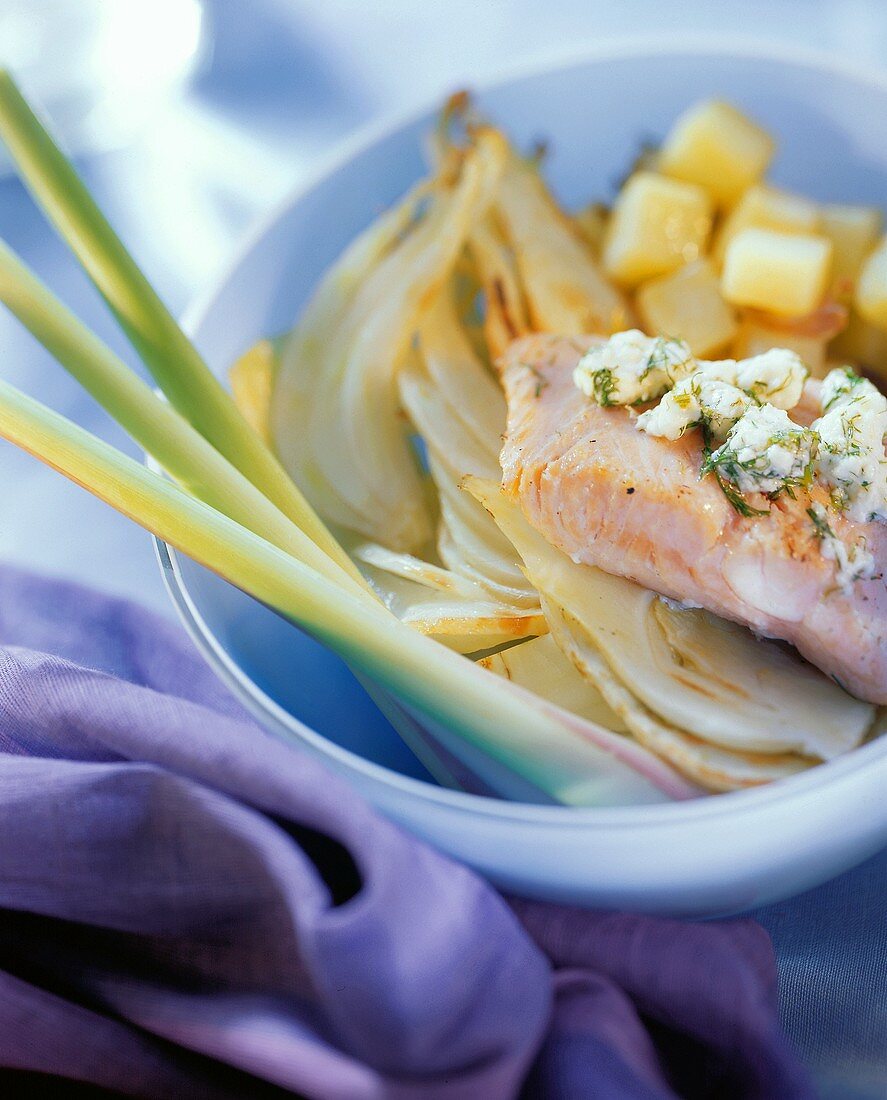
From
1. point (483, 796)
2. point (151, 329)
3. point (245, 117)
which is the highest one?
point (245, 117)

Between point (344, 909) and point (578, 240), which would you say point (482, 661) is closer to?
point (344, 909)

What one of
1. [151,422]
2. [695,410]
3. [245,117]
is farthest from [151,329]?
[245,117]

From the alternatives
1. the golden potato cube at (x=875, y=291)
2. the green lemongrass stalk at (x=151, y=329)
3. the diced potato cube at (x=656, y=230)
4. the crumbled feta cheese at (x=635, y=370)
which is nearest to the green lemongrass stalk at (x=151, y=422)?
the green lemongrass stalk at (x=151, y=329)

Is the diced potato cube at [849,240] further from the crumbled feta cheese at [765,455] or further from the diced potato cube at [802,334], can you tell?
the crumbled feta cheese at [765,455]

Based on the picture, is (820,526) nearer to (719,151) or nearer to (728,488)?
(728,488)

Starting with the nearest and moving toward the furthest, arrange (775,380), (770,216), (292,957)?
(292,957) → (775,380) → (770,216)

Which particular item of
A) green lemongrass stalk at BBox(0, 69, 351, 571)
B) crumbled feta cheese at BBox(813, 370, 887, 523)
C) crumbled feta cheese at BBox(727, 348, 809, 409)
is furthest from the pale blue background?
crumbled feta cheese at BBox(813, 370, 887, 523)
